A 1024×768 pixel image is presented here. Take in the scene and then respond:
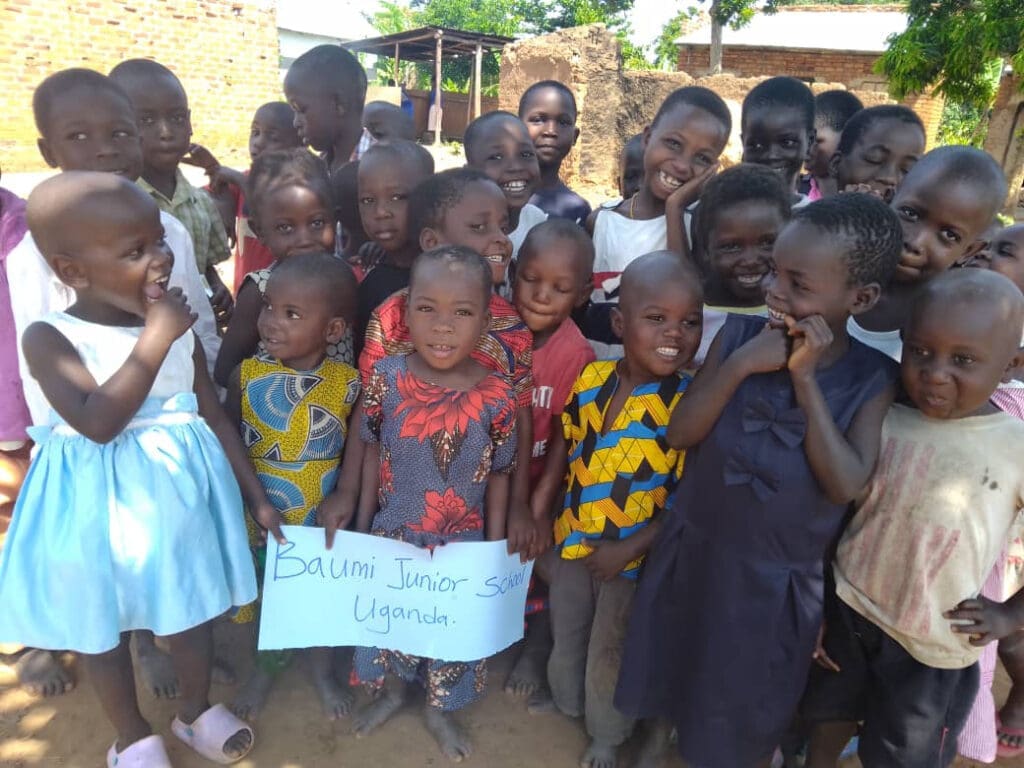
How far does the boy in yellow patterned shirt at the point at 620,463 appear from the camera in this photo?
1800mm

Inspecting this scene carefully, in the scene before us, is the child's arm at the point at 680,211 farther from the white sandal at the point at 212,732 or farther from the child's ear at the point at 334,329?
the white sandal at the point at 212,732

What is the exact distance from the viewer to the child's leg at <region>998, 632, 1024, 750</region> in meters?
2.15

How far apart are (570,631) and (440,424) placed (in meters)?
0.80

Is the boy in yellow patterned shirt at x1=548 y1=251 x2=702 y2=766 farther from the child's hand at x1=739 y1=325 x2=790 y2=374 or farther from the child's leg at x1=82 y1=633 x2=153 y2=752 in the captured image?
the child's leg at x1=82 y1=633 x2=153 y2=752

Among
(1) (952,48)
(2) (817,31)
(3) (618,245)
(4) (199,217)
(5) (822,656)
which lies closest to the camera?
(5) (822,656)

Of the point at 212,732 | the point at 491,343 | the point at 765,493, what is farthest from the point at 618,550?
the point at 212,732

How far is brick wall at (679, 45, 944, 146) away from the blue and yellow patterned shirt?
56.0 feet

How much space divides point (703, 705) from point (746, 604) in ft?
0.98

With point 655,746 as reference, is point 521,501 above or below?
above

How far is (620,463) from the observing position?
187 cm

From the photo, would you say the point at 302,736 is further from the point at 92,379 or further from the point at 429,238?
the point at 429,238

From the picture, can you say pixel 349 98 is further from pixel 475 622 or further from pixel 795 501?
pixel 795 501

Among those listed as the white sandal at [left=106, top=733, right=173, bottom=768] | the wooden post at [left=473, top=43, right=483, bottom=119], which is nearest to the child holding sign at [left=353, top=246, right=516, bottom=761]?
the white sandal at [left=106, top=733, right=173, bottom=768]

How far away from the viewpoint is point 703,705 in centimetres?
173
